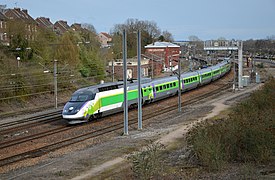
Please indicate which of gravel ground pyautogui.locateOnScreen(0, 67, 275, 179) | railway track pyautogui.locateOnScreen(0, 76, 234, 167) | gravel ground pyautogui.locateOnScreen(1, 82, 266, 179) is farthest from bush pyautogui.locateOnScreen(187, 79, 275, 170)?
railway track pyautogui.locateOnScreen(0, 76, 234, 167)

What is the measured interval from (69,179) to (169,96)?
28881 millimetres

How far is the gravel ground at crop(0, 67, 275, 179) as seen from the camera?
16.4 m

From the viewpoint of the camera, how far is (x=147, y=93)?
3669cm

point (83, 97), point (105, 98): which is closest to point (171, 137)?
point (83, 97)

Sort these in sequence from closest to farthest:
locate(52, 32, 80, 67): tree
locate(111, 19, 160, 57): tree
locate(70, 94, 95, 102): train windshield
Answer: locate(70, 94, 95, 102): train windshield < locate(52, 32, 80, 67): tree < locate(111, 19, 160, 57): tree

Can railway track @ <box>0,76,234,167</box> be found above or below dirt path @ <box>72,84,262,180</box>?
below

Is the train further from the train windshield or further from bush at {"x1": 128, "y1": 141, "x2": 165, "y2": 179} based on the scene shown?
bush at {"x1": 128, "y1": 141, "x2": 165, "y2": 179}

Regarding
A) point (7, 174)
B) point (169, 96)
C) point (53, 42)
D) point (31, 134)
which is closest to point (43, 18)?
point (53, 42)

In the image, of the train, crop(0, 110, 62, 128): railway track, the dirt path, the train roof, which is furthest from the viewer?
crop(0, 110, 62, 128): railway track

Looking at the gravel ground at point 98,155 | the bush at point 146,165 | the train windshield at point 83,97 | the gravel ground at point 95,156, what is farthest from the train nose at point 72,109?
the bush at point 146,165

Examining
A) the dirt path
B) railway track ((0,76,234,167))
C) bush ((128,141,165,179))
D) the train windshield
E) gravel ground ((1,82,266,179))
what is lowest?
railway track ((0,76,234,167))

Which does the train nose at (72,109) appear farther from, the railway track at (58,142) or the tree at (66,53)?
the tree at (66,53)

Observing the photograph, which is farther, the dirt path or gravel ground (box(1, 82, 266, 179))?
gravel ground (box(1, 82, 266, 179))

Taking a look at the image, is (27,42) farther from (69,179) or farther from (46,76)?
(69,179)
